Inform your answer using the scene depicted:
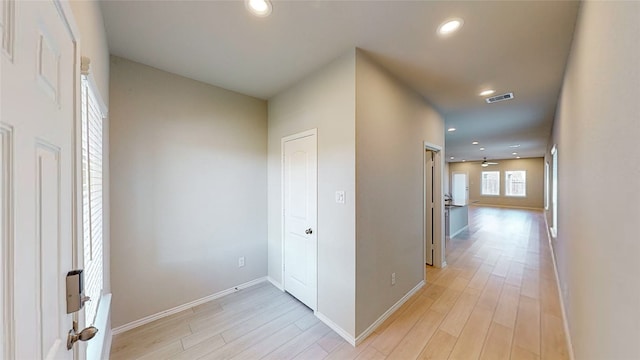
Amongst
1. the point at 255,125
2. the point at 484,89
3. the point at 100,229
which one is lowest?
the point at 100,229

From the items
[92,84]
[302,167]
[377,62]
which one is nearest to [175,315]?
[302,167]

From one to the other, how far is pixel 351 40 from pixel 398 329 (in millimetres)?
2780

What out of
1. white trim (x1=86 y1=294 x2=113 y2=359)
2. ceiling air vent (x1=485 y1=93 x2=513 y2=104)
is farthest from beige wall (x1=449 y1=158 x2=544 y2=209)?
white trim (x1=86 y1=294 x2=113 y2=359)

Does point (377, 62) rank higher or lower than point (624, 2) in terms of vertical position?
higher

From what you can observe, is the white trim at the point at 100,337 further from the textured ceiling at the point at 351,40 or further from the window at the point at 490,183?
the window at the point at 490,183

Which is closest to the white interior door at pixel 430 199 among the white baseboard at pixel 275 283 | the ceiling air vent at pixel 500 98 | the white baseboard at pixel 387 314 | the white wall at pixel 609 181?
the white baseboard at pixel 387 314

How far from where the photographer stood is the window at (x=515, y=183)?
11.2 metres

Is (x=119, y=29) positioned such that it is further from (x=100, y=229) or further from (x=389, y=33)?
(x=389, y=33)

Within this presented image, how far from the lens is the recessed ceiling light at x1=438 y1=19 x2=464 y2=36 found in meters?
1.74

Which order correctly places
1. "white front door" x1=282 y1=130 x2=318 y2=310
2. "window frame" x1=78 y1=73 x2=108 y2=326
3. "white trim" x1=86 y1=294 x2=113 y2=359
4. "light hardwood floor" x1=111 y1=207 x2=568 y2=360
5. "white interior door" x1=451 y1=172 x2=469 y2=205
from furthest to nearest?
"white interior door" x1=451 y1=172 x2=469 y2=205, "white front door" x1=282 y1=130 x2=318 y2=310, "light hardwood floor" x1=111 y1=207 x2=568 y2=360, "white trim" x1=86 y1=294 x2=113 y2=359, "window frame" x1=78 y1=73 x2=108 y2=326

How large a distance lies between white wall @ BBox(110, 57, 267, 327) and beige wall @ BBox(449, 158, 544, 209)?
13.2 metres

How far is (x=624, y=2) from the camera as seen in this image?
Answer: 0.81 metres

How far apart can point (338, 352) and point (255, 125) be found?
2816mm

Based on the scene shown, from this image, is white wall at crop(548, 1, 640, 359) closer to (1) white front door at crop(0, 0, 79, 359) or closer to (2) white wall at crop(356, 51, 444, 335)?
(2) white wall at crop(356, 51, 444, 335)
